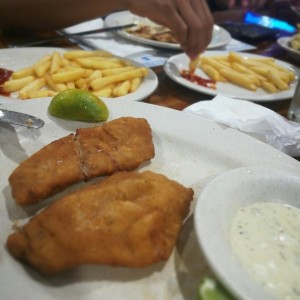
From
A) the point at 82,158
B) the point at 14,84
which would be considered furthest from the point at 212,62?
the point at 82,158

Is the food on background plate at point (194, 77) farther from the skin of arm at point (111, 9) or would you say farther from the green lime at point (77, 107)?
the green lime at point (77, 107)

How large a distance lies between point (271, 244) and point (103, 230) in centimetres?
53

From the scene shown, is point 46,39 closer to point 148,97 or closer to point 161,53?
point 161,53

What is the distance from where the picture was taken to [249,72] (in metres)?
2.62

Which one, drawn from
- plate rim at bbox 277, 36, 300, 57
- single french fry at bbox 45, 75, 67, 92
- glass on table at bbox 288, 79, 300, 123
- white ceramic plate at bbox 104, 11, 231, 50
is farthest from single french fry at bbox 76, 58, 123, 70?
plate rim at bbox 277, 36, 300, 57

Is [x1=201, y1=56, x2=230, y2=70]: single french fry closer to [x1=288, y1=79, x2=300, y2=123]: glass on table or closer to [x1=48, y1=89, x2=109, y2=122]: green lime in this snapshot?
[x1=288, y1=79, x2=300, y2=123]: glass on table

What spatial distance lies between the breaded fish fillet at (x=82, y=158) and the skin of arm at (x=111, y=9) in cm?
147

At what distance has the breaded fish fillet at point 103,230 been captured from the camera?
38.7 inches

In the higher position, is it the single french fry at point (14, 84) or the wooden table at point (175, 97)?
the single french fry at point (14, 84)

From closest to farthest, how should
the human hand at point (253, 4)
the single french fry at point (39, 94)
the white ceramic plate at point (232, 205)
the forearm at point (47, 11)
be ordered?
the white ceramic plate at point (232, 205), the single french fry at point (39, 94), the forearm at point (47, 11), the human hand at point (253, 4)

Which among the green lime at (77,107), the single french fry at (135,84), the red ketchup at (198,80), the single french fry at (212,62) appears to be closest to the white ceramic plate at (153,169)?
the green lime at (77,107)

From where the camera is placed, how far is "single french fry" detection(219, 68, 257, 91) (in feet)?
8.15

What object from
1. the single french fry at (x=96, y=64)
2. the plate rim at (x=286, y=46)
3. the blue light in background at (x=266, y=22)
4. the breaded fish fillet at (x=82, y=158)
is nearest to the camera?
the breaded fish fillet at (x=82, y=158)

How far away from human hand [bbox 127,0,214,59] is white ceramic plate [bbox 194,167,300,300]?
1.67 metres
